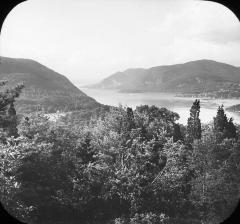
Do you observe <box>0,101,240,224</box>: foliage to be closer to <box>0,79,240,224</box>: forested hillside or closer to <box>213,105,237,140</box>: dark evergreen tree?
<box>0,79,240,224</box>: forested hillside

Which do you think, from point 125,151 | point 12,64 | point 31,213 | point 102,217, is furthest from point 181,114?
point 12,64

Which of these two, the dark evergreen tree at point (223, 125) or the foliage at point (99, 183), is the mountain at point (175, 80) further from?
the foliage at point (99, 183)

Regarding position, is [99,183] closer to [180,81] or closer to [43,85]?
→ [180,81]

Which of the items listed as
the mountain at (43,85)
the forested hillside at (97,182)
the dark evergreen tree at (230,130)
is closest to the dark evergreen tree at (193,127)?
the dark evergreen tree at (230,130)

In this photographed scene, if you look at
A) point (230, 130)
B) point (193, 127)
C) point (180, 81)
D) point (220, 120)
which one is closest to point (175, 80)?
point (180, 81)

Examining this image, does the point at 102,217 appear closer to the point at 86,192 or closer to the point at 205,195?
the point at 86,192

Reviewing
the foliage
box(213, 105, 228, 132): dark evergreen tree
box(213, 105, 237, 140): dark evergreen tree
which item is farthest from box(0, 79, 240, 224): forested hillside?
box(213, 105, 228, 132): dark evergreen tree

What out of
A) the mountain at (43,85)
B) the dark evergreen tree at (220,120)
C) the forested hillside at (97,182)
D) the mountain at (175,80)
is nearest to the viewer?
the forested hillside at (97,182)
